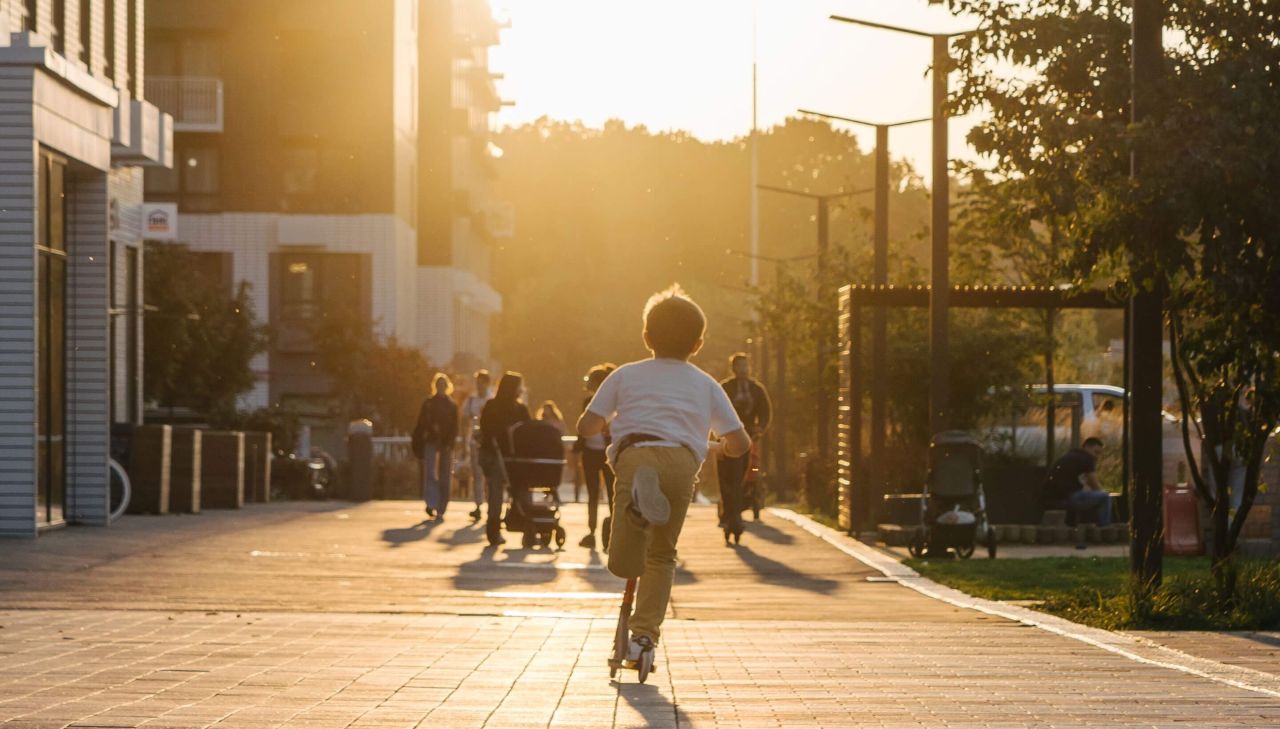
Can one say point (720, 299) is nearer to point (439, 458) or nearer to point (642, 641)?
point (439, 458)

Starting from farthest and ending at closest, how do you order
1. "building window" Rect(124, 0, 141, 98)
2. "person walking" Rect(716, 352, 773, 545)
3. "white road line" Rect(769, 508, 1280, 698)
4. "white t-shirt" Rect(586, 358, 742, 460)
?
"building window" Rect(124, 0, 141, 98) → "person walking" Rect(716, 352, 773, 545) → "white road line" Rect(769, 508, 1280, 698) → "white t-shirt" Rect(586, 358, 742, 460)

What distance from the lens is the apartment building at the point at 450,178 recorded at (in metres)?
73.9

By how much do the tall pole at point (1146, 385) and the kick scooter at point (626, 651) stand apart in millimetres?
5027

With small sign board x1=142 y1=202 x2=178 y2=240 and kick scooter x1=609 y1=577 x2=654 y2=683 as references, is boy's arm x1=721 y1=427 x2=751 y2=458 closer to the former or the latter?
kick scooter x1=609 y1=577 x2=654 y2=683

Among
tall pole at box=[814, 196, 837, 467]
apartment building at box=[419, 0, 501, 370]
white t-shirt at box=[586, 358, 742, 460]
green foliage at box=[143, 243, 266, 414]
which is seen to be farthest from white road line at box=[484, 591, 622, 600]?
apartment building at box=[419, 0, 501, 370]

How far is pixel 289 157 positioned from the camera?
62.9 metres

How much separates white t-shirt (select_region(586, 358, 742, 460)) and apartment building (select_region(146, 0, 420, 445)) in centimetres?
5269

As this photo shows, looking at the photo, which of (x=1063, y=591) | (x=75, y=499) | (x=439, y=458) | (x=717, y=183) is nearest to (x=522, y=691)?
(x=1063, y=591)

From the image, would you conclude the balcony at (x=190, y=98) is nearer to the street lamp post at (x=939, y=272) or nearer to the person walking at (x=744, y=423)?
the street lamp post at (x=939, y=272)

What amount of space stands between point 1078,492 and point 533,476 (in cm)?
654

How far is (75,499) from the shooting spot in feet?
74.8

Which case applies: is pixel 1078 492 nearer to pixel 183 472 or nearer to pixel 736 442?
pixel 183 472

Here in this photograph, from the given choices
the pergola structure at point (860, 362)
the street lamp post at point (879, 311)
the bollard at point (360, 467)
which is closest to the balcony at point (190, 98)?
the bollard at point (360, 467)

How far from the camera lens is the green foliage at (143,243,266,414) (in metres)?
38.7
